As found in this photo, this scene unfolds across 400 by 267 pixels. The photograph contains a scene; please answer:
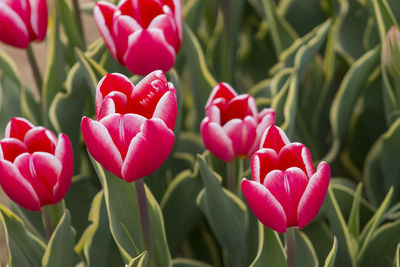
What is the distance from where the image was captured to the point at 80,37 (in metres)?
1.01

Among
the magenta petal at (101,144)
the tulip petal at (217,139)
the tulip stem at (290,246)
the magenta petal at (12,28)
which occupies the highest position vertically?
the magenta petal at (12,28)

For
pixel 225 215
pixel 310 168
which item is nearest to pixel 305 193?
pixel 310 168

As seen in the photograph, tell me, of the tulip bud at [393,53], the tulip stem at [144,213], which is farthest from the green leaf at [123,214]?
the tulip bud at [393,53]

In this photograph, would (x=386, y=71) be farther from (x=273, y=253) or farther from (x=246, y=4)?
(x=246, y=4)

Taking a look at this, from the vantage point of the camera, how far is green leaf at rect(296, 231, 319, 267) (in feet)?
2.38

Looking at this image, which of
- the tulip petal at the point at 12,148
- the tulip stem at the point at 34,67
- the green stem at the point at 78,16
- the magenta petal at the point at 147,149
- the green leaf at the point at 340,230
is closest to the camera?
the magenta petal at the point at 147,149

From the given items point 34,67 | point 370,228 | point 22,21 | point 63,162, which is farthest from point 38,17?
point 370,228

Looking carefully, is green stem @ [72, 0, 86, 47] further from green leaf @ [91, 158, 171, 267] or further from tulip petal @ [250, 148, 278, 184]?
tulip petal @ [250, 148, 278, 184]

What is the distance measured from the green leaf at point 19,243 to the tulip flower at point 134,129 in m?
0.22

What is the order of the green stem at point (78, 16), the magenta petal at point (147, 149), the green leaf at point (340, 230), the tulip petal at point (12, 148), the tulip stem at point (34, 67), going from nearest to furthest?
the magenta petal at point (147, 149)
the tulip petal at point (12, 148)
the green leaf at point (340, 230)
the tulip stem at point (34, 67)
the green stem at point (78, 16)

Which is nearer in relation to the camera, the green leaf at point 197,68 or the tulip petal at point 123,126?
the tulip petal at point 123,126

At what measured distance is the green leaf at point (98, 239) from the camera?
766 mm

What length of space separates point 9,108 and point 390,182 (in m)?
0.55

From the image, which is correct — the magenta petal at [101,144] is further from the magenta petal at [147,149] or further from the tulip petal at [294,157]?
the tulip petal at [294,157]
